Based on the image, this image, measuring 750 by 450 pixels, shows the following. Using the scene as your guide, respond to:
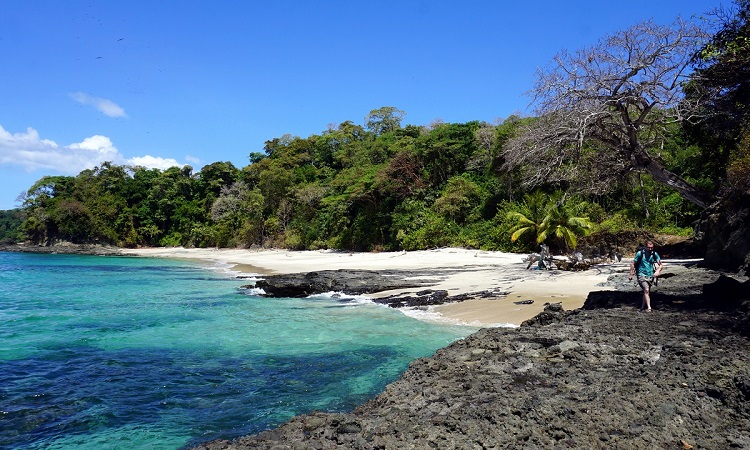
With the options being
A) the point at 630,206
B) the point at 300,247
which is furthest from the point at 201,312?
the point at 300,247

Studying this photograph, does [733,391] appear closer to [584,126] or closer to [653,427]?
[653,427]

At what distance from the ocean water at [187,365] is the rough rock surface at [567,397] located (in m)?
1.30

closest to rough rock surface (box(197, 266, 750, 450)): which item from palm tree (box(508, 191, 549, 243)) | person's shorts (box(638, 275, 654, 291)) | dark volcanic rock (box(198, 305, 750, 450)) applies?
dark volcanic rock (box(198, 305, 750, 450))

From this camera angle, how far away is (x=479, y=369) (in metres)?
5.69

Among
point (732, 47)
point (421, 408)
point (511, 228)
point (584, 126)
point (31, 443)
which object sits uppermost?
point (732, 47)

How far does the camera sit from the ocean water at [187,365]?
5516 mm

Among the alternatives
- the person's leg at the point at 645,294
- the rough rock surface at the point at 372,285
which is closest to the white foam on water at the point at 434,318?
the rough rock surface at the point at 372,285

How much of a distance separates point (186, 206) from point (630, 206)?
52495 mm

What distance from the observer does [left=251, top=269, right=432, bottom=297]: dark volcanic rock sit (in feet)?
56.9

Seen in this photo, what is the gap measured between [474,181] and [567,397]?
1205 inches

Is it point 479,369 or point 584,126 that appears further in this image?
point 584,126

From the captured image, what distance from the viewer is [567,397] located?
4.49m

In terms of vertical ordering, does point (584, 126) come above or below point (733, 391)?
above

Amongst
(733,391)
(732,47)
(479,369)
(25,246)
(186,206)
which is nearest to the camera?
(733,391)
